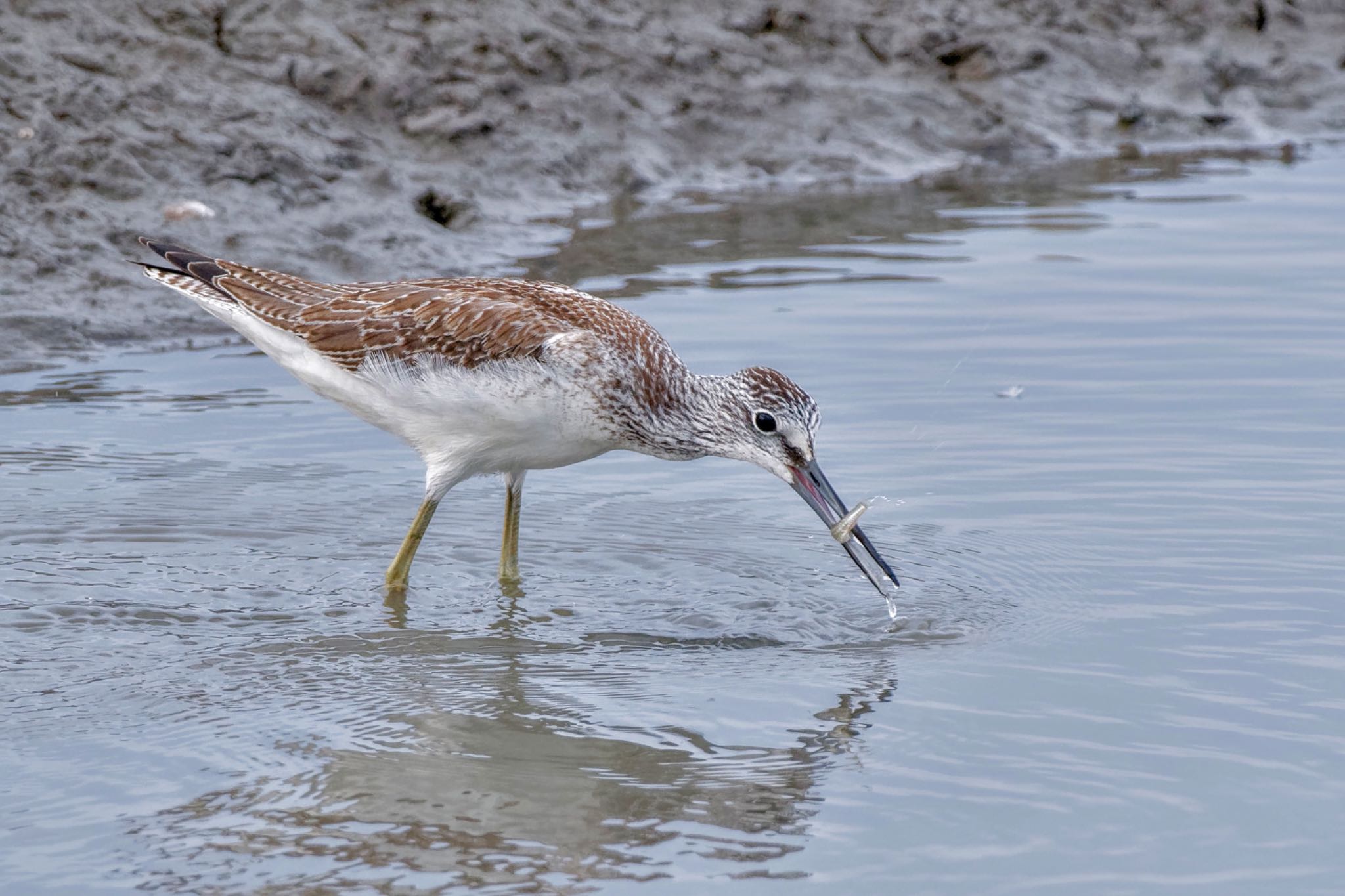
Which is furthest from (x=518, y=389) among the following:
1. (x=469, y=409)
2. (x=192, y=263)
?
(x=192, y=263)

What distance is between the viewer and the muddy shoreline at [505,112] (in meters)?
10.2

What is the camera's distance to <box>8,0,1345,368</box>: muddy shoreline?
33.5 ft

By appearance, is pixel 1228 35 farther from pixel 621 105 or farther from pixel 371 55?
pixel 371 55

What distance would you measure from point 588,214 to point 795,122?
6.81ft

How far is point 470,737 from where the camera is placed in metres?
5.70

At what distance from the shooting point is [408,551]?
716 centimetres

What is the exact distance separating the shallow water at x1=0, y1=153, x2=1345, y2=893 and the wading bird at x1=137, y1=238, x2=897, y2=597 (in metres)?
0.46

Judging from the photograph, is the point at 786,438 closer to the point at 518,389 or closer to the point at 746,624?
the point at 746,624

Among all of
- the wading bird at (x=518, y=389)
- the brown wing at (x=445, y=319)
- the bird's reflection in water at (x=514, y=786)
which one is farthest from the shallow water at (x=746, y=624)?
the brown wing at (x=445, y=319)

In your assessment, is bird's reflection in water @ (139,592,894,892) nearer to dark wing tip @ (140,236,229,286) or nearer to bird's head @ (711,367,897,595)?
bird's head @ (711,367,897,595)

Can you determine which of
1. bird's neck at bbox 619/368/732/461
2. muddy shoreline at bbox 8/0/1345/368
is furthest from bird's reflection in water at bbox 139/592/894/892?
muddy shoreline at bbox 8/0/1345/368

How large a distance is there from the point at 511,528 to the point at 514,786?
84.1 inches

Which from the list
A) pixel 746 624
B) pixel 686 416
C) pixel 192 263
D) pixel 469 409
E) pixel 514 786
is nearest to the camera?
pixel 514 786

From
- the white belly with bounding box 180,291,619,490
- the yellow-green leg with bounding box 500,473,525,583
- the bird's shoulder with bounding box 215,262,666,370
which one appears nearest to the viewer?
the white belly with bounding box 180,291,619,490
